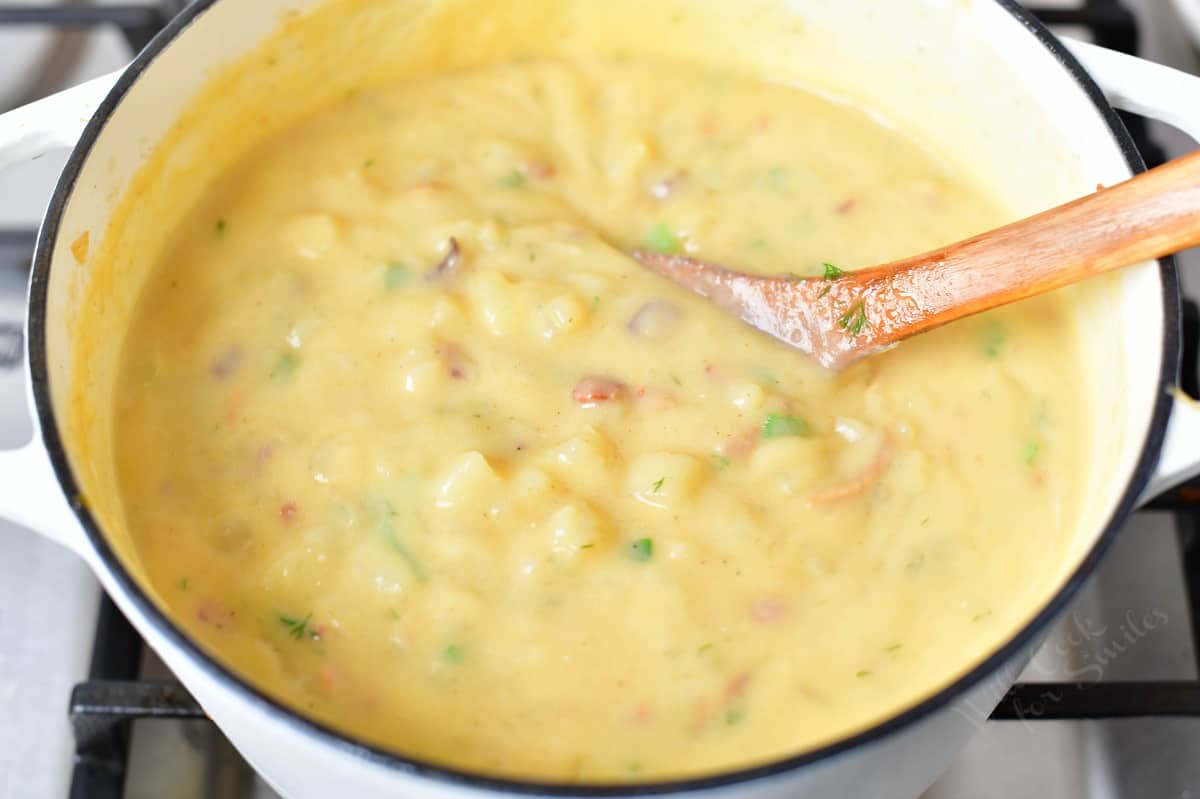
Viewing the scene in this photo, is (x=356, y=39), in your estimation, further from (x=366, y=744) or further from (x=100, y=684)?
(x=366, y=744)

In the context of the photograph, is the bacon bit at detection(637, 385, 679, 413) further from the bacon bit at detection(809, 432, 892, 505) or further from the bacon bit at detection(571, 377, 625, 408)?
the bacon bit at detection(809, 432, 892, 505)

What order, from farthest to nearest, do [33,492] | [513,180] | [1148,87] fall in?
1. [513,180]
2. [1148,87]
3. [33,492]

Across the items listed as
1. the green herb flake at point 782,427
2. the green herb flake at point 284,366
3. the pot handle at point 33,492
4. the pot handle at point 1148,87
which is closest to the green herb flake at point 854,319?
the green herb flake at point 782,427

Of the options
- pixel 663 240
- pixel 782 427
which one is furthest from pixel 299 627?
pixel 663 240

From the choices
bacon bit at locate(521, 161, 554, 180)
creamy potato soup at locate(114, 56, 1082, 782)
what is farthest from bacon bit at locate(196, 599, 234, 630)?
bacon bit at locate(521, 161, 554, 180)

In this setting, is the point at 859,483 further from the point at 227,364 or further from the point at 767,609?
the point at 227,364

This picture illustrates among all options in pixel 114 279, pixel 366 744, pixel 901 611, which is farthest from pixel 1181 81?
pixel 114 279
